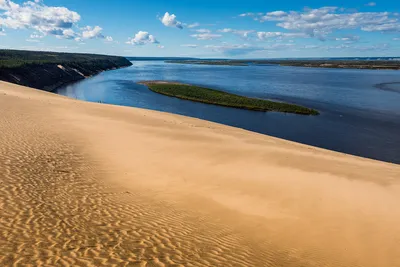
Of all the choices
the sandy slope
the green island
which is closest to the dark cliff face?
the green island

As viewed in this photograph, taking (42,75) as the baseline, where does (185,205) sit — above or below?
below

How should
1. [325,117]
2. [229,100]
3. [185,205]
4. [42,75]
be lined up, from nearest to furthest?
[185,205] < [325,117] < [229,100] < [42,75]

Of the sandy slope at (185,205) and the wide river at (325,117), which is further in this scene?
the wide river at (325,117)

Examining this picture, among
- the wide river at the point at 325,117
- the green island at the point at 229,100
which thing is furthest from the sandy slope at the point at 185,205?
the green island at the point at 229,100

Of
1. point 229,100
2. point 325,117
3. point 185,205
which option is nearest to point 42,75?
point 229,100

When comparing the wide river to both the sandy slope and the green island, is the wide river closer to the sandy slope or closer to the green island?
the green island

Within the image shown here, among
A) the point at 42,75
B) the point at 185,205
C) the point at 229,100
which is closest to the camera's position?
the point at 185,205

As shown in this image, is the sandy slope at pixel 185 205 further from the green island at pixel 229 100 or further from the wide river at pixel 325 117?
the green island at pixel 229 100

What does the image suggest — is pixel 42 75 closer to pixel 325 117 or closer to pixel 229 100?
pixel 229 100
